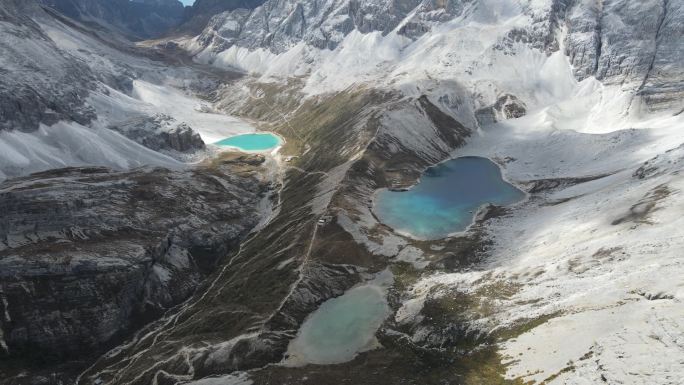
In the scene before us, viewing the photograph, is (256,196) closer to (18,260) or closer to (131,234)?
(131,234)

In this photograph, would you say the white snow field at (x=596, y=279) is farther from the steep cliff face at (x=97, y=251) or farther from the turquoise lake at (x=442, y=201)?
the steep cliff face at (x=97, y=251)

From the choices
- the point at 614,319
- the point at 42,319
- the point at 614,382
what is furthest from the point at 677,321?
the point at 42,319

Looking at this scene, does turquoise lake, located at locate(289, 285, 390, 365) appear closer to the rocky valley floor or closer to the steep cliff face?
the rocky valley floor

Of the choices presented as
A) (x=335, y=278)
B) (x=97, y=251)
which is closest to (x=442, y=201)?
(x=335, y=278)

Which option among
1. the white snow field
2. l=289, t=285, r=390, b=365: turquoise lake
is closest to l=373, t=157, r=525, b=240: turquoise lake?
the white snow field

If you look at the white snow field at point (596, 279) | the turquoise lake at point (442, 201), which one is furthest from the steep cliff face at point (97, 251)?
the white snow field at point (596, 279)

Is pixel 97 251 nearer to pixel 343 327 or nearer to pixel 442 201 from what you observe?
pixel 343 327
